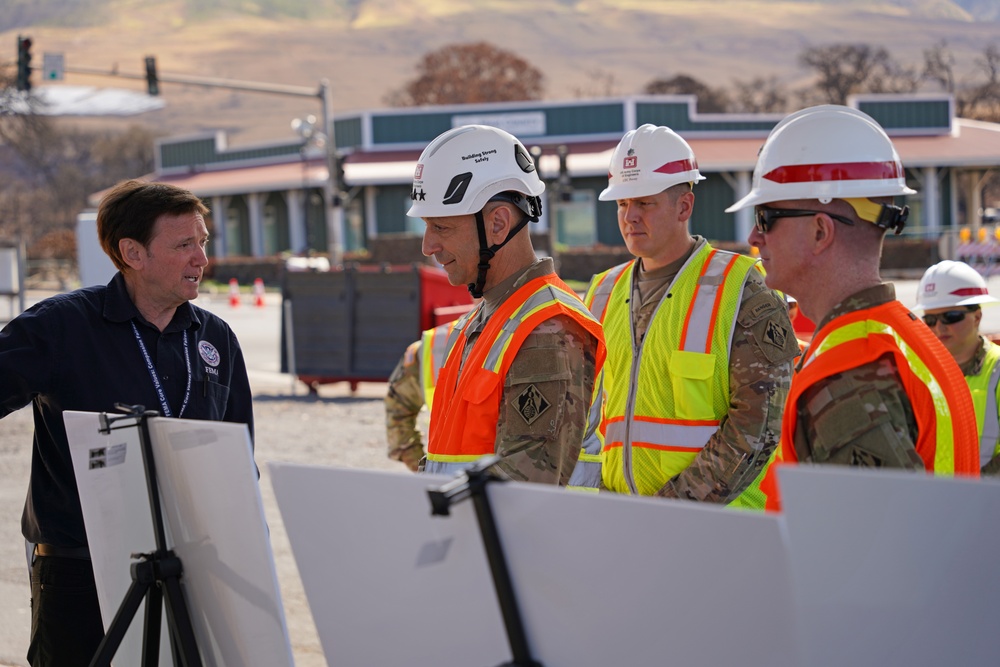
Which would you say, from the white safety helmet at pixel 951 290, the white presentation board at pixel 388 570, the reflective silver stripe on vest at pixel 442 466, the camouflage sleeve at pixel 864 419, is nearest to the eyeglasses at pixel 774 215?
the camouflage sleeve at pixel 864 419

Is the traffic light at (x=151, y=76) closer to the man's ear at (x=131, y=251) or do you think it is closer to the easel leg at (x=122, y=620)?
the man's ear at (x=131, y=251)

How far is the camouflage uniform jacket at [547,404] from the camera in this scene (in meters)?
2.66

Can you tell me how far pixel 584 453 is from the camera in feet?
14.3

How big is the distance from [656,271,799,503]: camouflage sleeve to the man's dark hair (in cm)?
178

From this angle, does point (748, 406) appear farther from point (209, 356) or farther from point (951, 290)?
point (951, 290)

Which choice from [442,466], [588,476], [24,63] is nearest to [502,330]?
[442,466]

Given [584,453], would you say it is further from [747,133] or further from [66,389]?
[747,133]

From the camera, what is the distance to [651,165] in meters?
4.30

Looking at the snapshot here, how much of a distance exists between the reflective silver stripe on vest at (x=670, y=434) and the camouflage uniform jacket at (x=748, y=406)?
7 centimetres

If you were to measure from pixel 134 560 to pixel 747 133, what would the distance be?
44118mm

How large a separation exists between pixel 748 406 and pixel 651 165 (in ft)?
3.43

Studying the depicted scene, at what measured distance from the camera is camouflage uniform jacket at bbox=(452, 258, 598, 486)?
8.73 ft

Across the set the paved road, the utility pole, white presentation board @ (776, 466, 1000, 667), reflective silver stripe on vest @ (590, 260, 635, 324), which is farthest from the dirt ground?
the utility pole

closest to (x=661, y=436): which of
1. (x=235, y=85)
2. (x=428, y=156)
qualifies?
(x=428, y=156)
